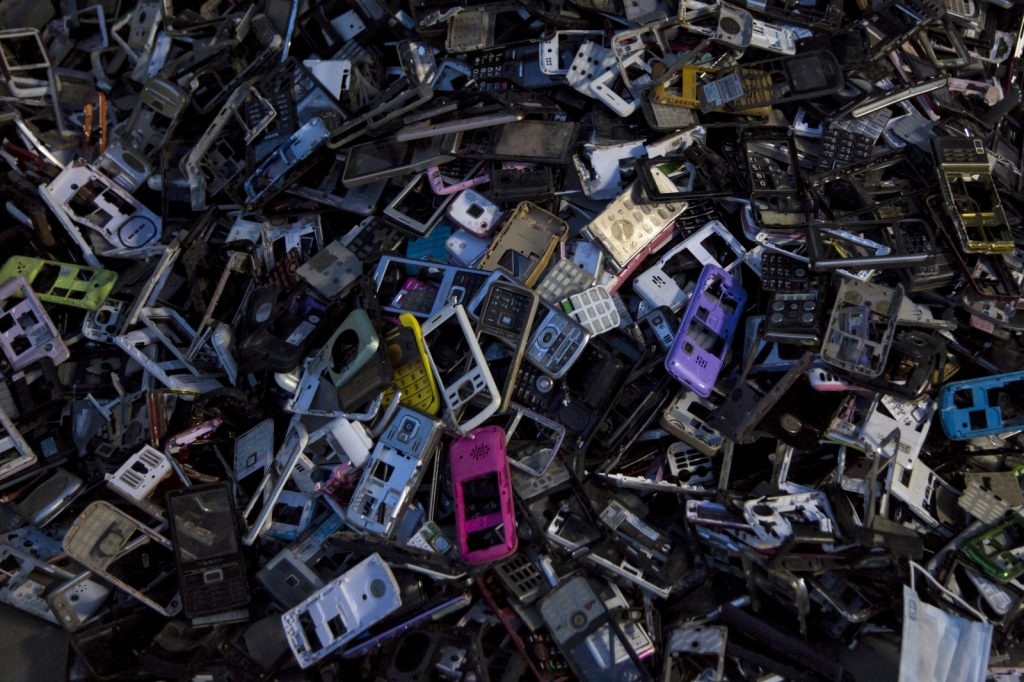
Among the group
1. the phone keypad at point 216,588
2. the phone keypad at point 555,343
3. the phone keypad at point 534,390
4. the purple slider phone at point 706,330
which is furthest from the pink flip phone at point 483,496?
the phone keypad at point 216,588

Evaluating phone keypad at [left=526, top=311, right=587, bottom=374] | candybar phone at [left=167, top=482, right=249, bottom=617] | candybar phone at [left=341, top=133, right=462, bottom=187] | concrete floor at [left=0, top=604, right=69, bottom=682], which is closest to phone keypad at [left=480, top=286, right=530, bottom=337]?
phone keypad at [left=526, top=311, right=587, bottom=374]

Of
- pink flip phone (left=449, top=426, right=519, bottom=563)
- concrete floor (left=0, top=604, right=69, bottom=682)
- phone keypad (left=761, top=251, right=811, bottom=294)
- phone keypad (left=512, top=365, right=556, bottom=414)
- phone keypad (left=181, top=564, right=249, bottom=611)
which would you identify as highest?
phone keypad (left=761, top=251, right=811, bottom=294)

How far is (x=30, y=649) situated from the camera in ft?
25.8

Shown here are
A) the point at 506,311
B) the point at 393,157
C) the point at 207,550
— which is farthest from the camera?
the point at 393,157

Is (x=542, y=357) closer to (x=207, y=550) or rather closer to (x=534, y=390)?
(x=534, y=390)

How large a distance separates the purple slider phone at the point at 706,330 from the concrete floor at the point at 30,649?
6226mm

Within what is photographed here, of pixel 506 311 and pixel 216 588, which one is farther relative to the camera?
pixel 506 311

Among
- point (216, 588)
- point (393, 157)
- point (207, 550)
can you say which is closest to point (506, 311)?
point (393, 157)

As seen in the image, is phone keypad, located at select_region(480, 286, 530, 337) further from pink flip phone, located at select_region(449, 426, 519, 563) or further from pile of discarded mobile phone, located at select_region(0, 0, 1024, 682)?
pink flip phone, located at select_region(449, 426, 519, 563)

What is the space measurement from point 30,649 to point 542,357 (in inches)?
218

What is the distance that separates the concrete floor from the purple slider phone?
245 inches

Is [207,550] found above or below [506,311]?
below

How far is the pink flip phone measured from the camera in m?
7.13

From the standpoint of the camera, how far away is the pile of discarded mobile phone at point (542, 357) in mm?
7172
